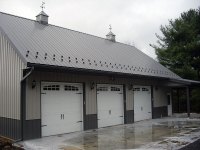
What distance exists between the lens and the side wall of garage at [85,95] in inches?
402

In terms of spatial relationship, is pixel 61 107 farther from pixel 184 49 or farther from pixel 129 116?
pixel 184 49

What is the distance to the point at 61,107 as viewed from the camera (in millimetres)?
11664

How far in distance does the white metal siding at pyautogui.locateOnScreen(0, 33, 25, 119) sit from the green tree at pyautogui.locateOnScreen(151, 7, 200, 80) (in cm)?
1501

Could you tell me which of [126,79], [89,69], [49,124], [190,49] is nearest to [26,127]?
[49,124]

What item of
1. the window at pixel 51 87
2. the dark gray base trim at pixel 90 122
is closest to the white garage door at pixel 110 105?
the dark gray base trim at pixel 90 122

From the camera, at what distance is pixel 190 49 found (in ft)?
70.7

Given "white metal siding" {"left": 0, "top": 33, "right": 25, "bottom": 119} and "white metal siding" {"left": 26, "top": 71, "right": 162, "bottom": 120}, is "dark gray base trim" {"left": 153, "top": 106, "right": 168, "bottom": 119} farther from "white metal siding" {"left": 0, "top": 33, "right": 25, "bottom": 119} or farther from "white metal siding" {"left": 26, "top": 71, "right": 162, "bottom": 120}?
"white metal siding" {"left": 0, "top": 33, "right": 25, "bottom": 119}

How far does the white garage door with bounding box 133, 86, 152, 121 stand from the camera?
16.0 meters

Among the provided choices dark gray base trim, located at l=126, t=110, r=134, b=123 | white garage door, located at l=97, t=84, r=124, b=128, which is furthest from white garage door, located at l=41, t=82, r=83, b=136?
dark gray base trim, located at l=126, t=110, r=134, b=123

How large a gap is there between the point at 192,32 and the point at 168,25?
3.53m

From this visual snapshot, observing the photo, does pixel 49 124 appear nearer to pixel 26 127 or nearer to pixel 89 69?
pixel 26 127

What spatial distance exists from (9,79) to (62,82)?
7.11 feet

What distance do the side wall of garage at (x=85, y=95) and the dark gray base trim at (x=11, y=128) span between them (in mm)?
325

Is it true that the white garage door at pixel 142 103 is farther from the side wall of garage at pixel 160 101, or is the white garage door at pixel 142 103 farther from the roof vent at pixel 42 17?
the roof vent at pixel 42 17
